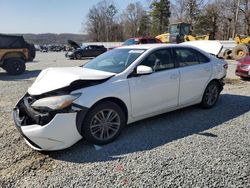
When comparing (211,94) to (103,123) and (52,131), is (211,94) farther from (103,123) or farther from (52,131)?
(52,131)

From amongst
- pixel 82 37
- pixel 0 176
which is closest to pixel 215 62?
pixel 0 176

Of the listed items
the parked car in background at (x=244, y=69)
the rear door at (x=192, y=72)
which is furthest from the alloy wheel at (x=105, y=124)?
the parked car in background at (x=244, y=69)

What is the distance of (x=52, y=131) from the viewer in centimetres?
345

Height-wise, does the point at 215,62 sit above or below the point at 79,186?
above

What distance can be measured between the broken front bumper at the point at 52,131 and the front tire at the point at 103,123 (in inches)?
7.9

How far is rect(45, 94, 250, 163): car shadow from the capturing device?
3.69 m

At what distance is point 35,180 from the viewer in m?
3.11

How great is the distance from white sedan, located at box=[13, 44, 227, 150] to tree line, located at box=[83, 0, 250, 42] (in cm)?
3284

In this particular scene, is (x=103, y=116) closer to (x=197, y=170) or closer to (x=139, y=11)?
(x=197, y=170)

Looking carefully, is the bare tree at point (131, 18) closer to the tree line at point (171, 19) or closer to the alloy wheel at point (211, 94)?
the tree line at point (171, 19)

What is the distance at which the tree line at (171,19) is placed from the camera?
163 feet

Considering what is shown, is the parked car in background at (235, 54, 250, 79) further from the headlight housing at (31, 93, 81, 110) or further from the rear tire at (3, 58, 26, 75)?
the rear tire at (3, 58, 26, 75)

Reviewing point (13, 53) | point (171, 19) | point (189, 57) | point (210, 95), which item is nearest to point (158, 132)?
point (189, 57)

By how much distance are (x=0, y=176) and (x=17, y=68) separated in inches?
415
